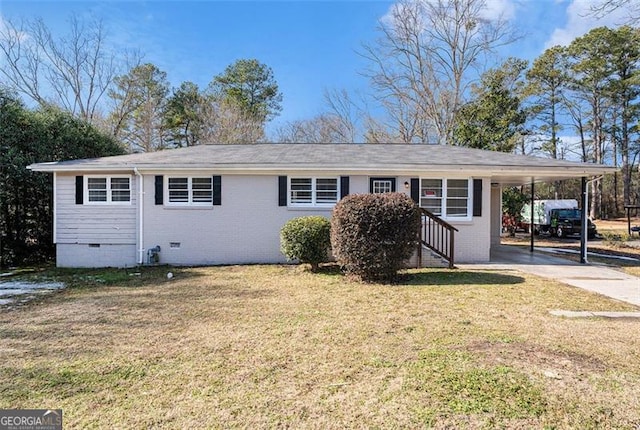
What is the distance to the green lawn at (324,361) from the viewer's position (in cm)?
258

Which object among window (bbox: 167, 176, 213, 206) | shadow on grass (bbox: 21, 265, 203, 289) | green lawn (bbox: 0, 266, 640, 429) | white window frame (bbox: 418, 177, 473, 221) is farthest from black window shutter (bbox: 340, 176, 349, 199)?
shadow on grass (bbox: 21, 265, 203, 289)

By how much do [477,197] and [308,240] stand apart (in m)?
5.10

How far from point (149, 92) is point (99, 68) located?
3132 mm

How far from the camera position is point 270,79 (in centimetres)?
2769

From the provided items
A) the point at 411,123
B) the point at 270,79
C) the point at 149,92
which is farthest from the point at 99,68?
the point at 411,123

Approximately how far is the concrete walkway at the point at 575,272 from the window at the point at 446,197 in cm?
160

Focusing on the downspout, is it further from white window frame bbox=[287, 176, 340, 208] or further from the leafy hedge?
white window frame bbox=[287, 176, 340, 208]

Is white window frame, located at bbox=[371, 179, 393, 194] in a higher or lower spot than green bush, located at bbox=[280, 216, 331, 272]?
higher

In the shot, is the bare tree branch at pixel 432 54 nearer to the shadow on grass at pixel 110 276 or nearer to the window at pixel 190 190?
the window at pixel 190 190

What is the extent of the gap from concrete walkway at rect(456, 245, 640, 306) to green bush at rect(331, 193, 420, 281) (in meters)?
2.81

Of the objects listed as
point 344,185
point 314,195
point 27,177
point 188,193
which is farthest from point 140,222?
point 344,185

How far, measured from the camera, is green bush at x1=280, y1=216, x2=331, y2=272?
26.3 ft

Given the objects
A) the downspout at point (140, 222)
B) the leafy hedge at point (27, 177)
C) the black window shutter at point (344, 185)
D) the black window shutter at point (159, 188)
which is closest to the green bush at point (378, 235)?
the black window shutter at point (344, 185)

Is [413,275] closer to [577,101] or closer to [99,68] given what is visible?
[99,68]
